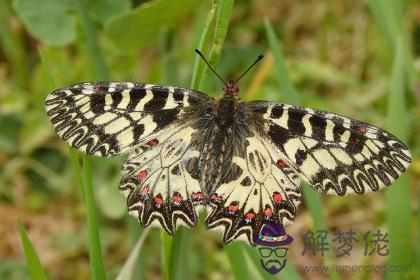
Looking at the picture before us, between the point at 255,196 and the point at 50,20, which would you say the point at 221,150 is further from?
the point at 50,20

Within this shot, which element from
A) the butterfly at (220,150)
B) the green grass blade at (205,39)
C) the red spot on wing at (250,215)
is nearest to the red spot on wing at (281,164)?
the butterfly at (220,150)

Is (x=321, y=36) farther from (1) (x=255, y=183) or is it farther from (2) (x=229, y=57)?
(1) (x=255, y=183)

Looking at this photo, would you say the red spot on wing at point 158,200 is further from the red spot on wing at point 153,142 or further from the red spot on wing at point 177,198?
the red spot on wing at point 153,142

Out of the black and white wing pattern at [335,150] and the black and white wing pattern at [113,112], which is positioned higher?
the black and white wing pattern at [113,112]

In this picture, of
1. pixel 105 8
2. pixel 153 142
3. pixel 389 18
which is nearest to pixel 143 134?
pixel 153 142

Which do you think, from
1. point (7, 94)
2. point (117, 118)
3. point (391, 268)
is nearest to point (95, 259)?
point (117, 118)

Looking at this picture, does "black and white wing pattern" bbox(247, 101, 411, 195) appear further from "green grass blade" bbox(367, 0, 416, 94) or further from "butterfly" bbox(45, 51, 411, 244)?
"green grass blade" bbox(367, 0, 416, 94)
